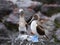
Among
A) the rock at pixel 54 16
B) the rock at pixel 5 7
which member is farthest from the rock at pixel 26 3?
the rock at pixel 54 16

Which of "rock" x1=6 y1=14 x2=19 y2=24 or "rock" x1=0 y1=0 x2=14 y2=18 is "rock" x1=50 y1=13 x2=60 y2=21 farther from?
"rock" x1=0 y1=0 x2=14 y2=18

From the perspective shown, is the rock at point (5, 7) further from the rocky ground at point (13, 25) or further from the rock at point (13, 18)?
the rock at point (13, 18)

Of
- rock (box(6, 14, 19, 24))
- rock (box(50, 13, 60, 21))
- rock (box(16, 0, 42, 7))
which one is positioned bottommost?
rock (box(50, 13, 60, 21))

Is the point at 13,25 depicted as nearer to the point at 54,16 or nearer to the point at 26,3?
the point at 54,16

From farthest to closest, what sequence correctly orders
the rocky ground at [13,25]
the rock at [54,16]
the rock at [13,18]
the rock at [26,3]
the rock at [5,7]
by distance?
the rock at [26,3], the rock at [5,7], the rock at [54,16], the rock at [13,18], the rocky ground at [13,25]

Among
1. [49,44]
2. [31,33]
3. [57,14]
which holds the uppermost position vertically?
[31,33]

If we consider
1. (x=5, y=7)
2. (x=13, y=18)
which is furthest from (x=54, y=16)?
(x=5, y=7)

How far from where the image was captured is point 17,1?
7945mm

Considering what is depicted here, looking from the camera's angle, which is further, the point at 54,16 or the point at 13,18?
the point at 54,16

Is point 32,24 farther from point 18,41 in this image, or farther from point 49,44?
point 49,44

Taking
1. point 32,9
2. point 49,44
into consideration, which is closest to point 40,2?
point 32,9

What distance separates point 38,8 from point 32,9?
318 mm

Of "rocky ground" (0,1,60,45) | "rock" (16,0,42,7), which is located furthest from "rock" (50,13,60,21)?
"rock" (16,0,42,7)

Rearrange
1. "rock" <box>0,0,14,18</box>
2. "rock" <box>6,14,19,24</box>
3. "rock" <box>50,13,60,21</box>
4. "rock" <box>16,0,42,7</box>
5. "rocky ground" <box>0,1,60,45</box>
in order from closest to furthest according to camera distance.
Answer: "rocky ground" <box>0,1,60,45</box>
"rock" <box>6,14,19,24</box>
"rock" <box>50,13,60,21</box>
"rock" <box>0,0,14,18</box>
"rock" <box>16,0,42,7</box>
